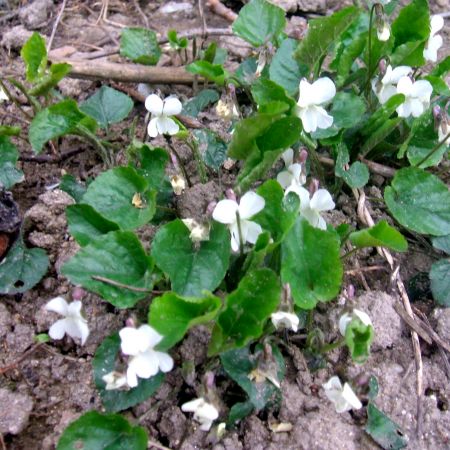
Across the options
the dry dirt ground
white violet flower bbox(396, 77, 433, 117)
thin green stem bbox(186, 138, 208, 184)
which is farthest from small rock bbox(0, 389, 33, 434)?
white violet flower bbox(396, 77, 433, 117)

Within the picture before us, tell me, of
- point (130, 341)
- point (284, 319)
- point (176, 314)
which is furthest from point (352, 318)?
point (130, 341)

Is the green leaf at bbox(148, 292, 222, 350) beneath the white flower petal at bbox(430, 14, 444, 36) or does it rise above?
beneath

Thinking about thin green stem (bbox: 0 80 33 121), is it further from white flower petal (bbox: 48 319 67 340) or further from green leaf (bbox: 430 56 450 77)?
green leaf (bbox: 430 56 450 77)

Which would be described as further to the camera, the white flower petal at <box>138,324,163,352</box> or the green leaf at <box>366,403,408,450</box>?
the green leaf at <box>366,403,408,450</box>

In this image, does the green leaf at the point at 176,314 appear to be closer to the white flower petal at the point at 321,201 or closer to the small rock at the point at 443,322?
the white flower petal at the point at 321,201

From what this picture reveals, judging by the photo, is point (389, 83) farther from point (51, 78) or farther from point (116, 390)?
point (116, 390)

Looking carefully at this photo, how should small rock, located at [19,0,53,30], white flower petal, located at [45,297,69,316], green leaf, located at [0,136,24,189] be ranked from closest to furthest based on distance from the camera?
white flower petal, located at [45,297,69,316] → green leaf, located at [0,136,24,189] → small rock, located at [19,0,53,30]
